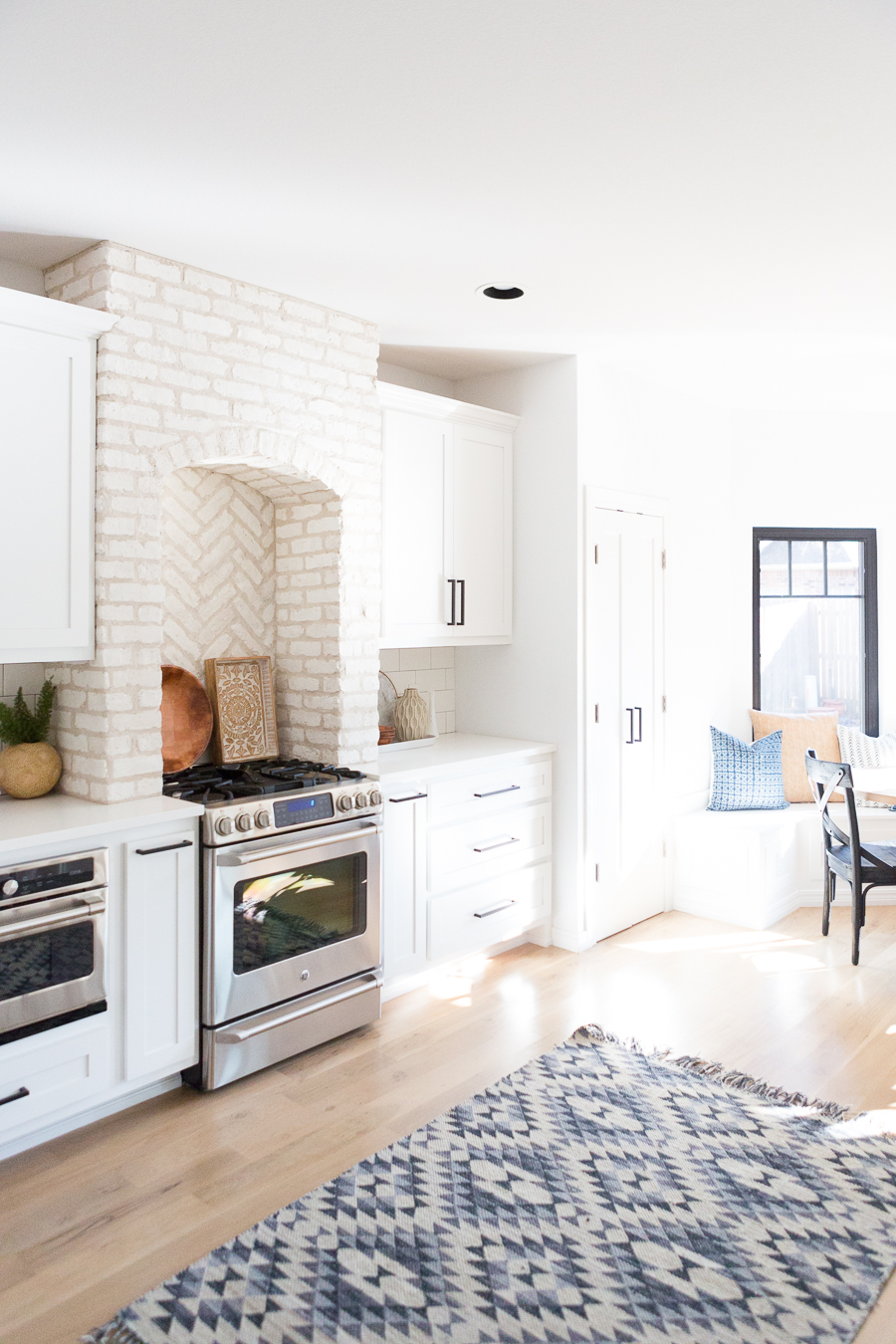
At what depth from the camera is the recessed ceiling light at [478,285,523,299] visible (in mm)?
3248

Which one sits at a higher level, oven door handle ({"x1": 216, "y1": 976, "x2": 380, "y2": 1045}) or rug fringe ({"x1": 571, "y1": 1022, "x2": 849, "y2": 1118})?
oven door handle ({"x1": 216, "y1": 976, "x2": 380, "y2": 1045})

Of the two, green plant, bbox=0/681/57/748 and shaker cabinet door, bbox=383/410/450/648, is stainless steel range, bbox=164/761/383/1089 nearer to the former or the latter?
green plant, bbox=0/681/57/748

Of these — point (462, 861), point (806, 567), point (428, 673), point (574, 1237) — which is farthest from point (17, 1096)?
point (806, 567)

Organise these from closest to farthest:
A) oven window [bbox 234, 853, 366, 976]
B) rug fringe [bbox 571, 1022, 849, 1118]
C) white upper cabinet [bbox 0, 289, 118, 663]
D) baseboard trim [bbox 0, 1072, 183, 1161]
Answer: baseboard trim [bbox 0, 1072, 183, 1161] < white upper cabinet [bbox 0, 289, 118, 663] < rug fringe [bbox 571, 1022, 849, 1118] < oven window [bbox 234, 853, 366, 976]

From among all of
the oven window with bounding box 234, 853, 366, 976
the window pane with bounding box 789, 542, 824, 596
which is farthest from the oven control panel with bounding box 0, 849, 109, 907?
the window pane with bounding box 789, 542, 824, 596

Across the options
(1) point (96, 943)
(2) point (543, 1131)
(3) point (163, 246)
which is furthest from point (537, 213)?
(2) point (543, 1131)

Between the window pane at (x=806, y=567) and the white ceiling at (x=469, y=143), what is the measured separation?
237 centimetres

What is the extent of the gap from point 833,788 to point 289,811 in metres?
2.40

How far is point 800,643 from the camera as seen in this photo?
5594 mm

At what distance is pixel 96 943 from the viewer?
102 inches

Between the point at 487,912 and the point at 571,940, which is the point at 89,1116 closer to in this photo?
the point at 487,912

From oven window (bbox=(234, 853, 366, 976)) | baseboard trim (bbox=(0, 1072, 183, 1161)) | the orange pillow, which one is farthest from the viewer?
the orange pillow

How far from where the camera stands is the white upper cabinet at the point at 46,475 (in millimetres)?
2656

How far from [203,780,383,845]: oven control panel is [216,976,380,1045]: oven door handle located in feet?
2.02
